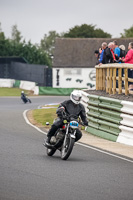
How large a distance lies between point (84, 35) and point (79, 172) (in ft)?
373

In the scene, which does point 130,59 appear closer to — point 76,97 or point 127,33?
point 76,97

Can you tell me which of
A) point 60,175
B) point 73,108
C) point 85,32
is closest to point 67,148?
point 73,108

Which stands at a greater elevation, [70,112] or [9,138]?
[70,112]

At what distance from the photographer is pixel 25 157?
549 inches

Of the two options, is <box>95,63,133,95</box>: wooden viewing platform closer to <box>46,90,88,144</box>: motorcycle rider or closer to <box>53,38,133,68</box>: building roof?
<box>46,90,88,144</box>: motorcycle rider

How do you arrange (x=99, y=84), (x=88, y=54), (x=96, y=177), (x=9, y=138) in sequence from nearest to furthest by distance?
1. (x=96, y=177)
2. (x=9, y=138)
3. (x=99, y=84)
4. (x=88, y=54)

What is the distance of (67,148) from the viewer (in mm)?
13664

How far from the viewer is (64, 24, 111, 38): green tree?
4870 inches

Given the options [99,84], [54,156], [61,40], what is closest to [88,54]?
[61,40]

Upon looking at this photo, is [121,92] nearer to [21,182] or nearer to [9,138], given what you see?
[9,138]

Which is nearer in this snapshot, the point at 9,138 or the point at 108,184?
the point at 108,184

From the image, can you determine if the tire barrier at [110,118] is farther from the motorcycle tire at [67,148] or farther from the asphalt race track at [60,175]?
the motorcycle tire at [67,148]

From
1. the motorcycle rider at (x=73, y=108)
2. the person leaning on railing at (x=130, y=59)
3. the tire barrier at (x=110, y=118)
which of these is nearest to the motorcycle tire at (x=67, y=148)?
the motorcycle rider at (x=73, y=108)

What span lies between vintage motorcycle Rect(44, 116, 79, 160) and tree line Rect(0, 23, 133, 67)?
238 ft
